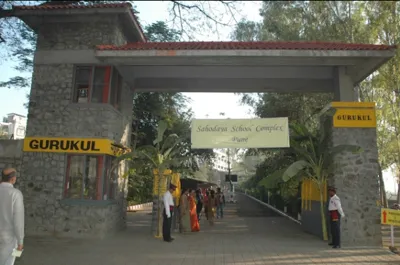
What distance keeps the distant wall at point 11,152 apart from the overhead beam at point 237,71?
445cm

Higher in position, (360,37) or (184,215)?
(360,37)

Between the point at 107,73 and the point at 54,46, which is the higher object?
the point at 54,46

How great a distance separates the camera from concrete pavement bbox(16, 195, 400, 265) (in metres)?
8.07

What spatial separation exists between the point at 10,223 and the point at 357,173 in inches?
373

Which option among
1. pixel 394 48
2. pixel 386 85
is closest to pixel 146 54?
pixel 394 48

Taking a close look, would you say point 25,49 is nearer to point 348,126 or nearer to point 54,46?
point 54,46

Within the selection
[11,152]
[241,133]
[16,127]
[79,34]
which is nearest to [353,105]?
[241,133]

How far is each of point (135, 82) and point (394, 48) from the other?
916cm

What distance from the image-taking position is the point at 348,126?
35.4 ft

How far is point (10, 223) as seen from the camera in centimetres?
494

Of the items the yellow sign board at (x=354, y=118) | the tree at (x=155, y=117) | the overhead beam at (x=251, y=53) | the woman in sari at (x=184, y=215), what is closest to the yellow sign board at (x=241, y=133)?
the yellow sign board at (x=354, y=118)

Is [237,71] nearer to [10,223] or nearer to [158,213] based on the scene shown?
[158,213]

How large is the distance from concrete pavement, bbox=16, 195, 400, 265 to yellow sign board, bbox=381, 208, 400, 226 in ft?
2.68

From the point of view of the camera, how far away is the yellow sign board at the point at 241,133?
11.2 metres
